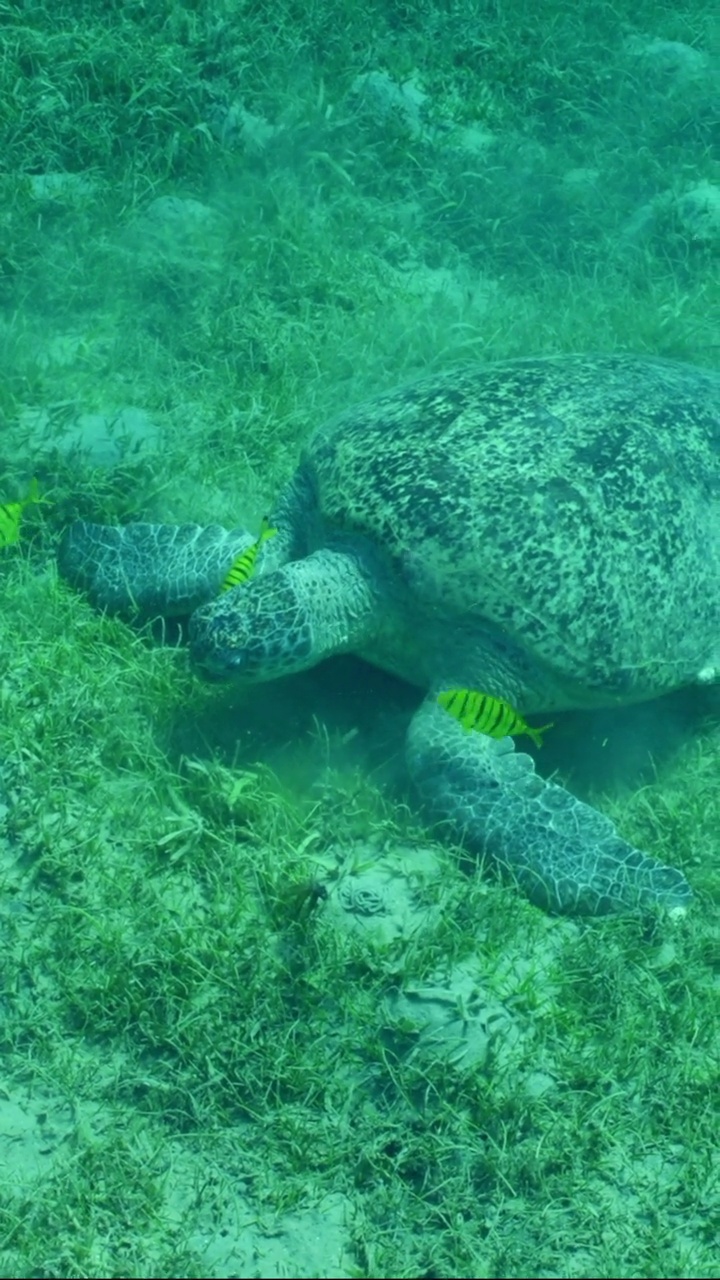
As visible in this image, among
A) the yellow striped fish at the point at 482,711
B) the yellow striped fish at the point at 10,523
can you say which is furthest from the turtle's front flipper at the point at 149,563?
the yellow striped fish at the point at 482,711

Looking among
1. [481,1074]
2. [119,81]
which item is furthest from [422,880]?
[119,81]

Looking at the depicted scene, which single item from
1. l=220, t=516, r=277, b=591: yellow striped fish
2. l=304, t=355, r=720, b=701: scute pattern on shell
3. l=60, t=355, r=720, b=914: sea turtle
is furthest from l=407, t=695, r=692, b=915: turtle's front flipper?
l=220, t=516, r=277, b=591: yellow striped fish

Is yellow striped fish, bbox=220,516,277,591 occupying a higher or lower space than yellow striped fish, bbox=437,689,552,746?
lower

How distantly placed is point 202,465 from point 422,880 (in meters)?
2.64

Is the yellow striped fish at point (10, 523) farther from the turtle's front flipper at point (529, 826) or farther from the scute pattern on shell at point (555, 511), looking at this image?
the turtle's front flipper at point (529, 826)

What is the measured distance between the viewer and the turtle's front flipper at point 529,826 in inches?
138

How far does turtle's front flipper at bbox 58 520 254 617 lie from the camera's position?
445 cm

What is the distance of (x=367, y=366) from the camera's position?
5875 mm

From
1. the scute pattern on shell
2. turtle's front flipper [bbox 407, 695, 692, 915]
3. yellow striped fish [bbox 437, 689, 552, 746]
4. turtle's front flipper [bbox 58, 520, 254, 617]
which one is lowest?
turtle's front flipper [bbox 58, 520, 254, 617]

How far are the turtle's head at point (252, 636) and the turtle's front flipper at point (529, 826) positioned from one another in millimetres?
579

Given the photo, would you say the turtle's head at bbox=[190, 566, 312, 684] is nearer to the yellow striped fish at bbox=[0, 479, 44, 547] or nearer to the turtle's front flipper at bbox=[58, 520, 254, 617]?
the turtle's front flipper at bbox=[58, 520, 254, 617]

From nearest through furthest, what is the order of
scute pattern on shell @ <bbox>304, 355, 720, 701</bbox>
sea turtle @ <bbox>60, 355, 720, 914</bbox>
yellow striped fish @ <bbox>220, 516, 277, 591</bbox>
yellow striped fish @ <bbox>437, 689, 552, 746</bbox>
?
yellow striped fish @ <bbox>437, 689, 552, 746</bbox>, sea turtle @ <bbox>60, 355, 720, 914</bbox>, scute pattern on shell @ <bbox>304, 355, 720, 701</bbox>, yellow striped fish @ <bbox>220, 516, 277, 591</bbox>

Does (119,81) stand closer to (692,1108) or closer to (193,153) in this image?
(193,153)

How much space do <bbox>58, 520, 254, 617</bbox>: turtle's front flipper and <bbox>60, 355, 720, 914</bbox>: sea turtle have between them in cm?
1
